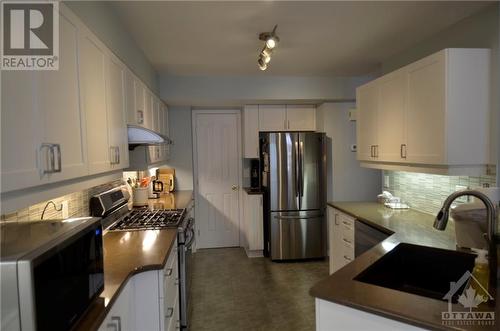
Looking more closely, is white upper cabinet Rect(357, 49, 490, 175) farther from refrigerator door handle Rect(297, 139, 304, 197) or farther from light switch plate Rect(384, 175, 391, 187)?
refrigerator door handle Rect(297, 139, 304, 197)

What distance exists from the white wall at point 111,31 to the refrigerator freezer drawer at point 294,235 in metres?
2.45

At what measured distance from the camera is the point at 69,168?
132 centimetres

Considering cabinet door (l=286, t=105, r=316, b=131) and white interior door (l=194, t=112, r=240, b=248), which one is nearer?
cabinet door (l=286, t=105, r=316, b=131)

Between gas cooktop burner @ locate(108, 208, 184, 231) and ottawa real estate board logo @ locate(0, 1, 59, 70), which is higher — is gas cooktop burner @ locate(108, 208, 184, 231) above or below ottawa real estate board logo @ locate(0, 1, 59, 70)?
below

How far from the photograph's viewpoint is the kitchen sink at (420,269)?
66.7 inches

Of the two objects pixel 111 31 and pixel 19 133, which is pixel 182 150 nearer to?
pixel 111 31

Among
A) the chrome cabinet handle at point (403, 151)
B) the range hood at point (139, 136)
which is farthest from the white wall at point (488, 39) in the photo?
the range hood at point (139, 136)

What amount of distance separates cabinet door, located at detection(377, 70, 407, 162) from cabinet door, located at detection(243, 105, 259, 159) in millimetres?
1881

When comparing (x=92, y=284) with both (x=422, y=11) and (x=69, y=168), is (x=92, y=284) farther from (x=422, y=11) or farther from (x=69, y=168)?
(x=422, y=11)

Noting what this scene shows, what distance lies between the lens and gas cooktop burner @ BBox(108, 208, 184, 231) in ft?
8.12

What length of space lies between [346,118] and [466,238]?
2682 millimetres

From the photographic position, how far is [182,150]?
4.66 meters

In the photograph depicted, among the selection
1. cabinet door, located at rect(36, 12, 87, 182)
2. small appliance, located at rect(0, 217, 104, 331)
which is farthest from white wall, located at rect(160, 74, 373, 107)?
small appliance, located at rect(0, 217, 104, 331)

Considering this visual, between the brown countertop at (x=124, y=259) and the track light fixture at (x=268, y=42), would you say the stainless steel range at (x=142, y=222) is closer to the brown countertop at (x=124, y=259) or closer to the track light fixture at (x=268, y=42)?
the brown countertop at (x=124, y=259)
